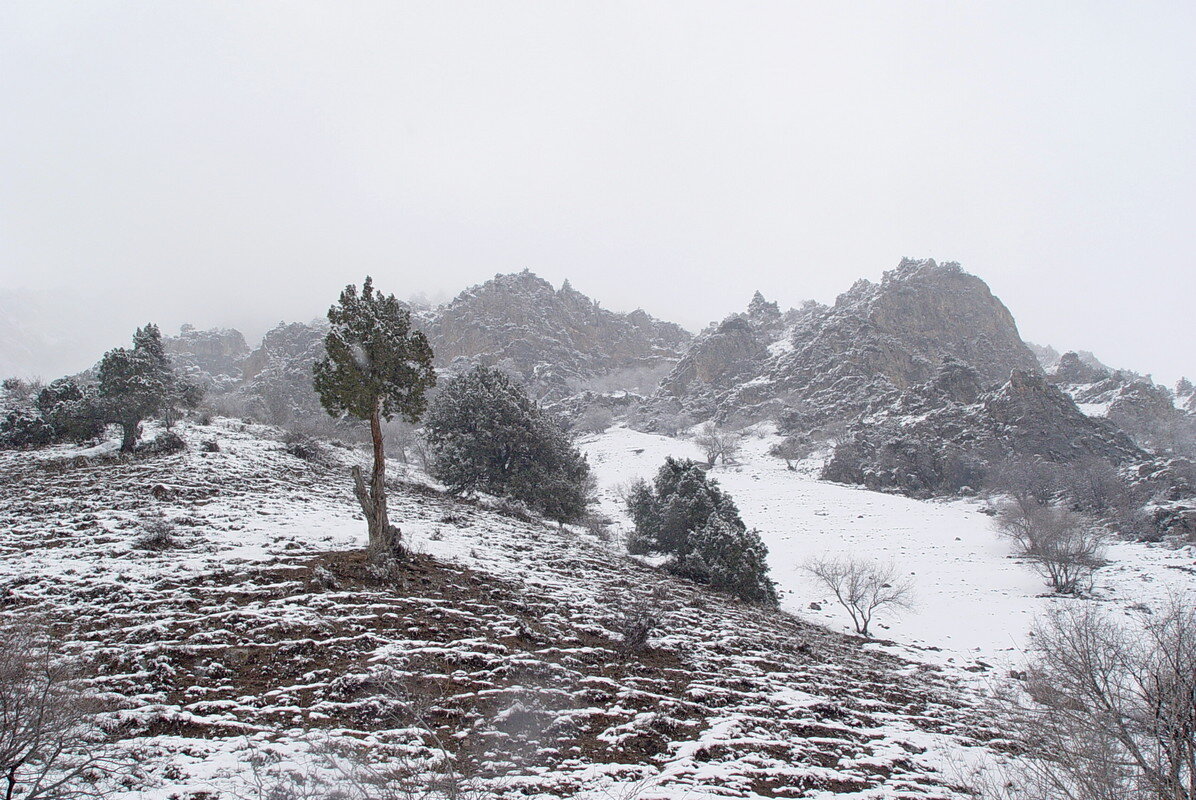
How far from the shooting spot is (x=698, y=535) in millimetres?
23562

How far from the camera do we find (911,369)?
108 m

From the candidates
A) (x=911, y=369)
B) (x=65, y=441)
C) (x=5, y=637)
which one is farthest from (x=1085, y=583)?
(x=911, y=369)

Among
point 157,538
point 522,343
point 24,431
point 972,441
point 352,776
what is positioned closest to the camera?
point 352,776

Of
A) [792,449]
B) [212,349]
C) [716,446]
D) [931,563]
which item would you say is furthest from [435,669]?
[212,349]

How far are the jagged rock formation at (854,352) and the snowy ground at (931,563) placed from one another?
42555 mm

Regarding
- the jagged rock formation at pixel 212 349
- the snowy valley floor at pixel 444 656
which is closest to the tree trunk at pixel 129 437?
the snowy valley floor at pixel 444 656

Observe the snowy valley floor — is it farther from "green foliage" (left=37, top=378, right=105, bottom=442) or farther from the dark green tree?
"green foliage" (left=37, top=378, right=105, bottom=442)

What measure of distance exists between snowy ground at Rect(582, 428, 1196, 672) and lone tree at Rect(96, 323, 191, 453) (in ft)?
97.8

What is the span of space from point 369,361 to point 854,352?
365ft

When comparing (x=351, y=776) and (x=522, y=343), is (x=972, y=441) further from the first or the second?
(x=522, y=343)

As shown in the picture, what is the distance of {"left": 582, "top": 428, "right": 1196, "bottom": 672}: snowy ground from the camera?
21.4 m

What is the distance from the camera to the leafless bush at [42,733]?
3918 millimetres

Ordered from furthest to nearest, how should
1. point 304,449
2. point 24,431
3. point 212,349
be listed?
point 212,349 < point 304,449 < point 24,431

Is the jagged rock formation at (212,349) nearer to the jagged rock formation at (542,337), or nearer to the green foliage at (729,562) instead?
the jagged rock formation at (542,337)
